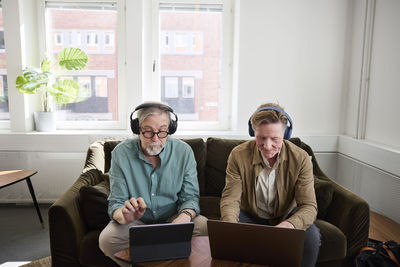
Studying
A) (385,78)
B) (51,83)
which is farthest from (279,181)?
(51,83)

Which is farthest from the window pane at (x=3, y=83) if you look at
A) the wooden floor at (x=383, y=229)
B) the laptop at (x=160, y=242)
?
the wooden floor at (x=383, y=229)

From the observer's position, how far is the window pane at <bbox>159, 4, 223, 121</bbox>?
11.4 feet

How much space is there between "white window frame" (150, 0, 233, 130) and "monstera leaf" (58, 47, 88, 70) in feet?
2.27

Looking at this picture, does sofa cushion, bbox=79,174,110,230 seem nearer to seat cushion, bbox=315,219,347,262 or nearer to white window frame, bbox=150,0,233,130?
seat cushion, bbox=315,219,347,262

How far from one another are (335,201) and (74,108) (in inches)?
114

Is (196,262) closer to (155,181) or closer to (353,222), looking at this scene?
(155,181)

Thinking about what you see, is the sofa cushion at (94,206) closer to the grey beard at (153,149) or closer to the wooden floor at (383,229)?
the grey beard at (153,149)

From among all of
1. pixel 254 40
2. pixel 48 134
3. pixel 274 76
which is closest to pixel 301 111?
pixel 274 76

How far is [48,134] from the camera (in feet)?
10.5

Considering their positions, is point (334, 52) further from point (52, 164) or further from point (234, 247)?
point (52, 164)

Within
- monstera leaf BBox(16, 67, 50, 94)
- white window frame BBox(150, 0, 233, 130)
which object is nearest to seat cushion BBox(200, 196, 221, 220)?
white window frame BBox(150, 0, 233, 130)

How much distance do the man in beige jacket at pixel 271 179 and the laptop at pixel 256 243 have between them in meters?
0.38

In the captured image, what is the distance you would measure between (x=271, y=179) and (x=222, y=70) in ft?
6.78

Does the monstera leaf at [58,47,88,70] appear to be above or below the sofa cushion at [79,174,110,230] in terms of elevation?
above
